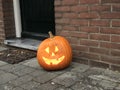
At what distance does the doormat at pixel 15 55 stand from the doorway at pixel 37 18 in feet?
1.86

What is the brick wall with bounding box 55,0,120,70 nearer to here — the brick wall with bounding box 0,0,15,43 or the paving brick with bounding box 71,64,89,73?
the paving brick with bounding box 71,64,89,73

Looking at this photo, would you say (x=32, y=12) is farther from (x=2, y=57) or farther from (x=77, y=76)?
(x=77, y=76)

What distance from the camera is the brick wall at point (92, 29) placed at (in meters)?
3.16

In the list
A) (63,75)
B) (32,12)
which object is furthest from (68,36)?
(32,12)

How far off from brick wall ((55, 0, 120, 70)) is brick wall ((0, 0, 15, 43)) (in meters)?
1.70

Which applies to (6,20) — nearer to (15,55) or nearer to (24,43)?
(24,43)

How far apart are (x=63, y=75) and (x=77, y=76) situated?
0.69 feet

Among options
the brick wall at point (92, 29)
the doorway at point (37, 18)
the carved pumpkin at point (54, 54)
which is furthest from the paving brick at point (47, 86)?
the doorway at point (37, 18)

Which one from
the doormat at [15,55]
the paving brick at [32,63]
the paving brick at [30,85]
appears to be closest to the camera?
the paving brick at [30,85]

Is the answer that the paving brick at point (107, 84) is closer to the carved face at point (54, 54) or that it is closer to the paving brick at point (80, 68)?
the paving brick at point (80, 68)

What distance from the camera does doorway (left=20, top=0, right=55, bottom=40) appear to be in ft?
15.6

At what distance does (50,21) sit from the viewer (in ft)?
15.6

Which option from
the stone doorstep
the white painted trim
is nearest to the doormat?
the stone doorstep

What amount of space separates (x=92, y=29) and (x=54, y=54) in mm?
717
